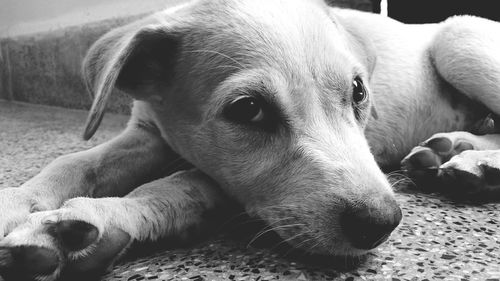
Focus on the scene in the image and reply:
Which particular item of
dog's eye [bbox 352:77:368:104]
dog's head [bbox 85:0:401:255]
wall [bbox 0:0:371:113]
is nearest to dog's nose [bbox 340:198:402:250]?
dog's head [bbox 85:0:401:255]

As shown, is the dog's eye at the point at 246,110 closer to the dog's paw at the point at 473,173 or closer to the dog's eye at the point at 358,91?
the dog's eye at the point at 358,91

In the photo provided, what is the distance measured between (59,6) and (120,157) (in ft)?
15.8

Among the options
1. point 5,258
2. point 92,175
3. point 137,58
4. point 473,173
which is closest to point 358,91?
point 473,173

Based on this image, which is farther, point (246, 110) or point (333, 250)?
point (246, 110)

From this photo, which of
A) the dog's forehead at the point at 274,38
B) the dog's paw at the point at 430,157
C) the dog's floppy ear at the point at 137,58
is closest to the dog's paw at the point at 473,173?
the dog's paw at the point at 430,157

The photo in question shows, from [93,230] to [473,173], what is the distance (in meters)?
1.41

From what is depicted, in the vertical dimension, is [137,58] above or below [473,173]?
above

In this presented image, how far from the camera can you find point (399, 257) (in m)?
1.57

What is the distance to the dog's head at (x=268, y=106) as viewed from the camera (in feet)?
4.89

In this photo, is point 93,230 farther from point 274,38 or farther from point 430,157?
point 430,157

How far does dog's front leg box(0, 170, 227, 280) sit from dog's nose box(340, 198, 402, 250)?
0.54 meters

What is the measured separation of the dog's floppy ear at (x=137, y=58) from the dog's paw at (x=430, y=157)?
1.05 m

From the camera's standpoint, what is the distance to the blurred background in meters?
5.44

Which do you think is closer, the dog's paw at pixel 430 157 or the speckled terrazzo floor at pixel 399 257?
the speckled terrazzo floor at pixel 399 257
